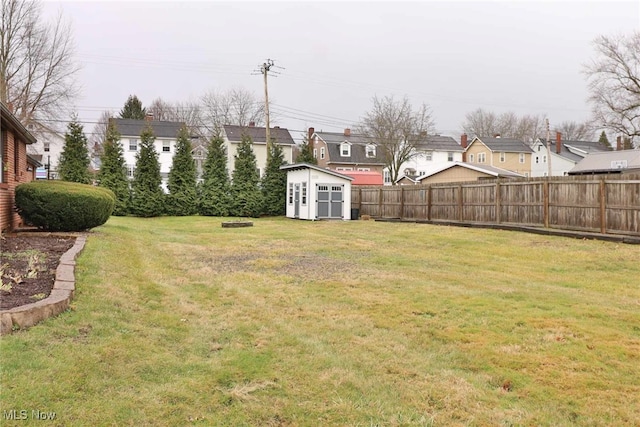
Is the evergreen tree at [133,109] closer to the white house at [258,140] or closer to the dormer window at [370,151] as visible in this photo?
the white house at [258,140]

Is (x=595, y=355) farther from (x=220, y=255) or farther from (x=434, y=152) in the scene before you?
(x=434, y=152)

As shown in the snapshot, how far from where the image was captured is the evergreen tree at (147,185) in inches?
1008

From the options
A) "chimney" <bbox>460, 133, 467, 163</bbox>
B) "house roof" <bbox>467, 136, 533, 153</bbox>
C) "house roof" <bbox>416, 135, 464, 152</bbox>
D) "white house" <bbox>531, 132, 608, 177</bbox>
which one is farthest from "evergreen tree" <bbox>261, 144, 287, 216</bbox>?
"white house" <bbox>531, 132, 608, 177</bbox>

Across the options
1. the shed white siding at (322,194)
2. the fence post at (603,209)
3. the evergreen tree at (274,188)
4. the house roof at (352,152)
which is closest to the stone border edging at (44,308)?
the fence post at (603,209)

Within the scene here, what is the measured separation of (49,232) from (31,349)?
8379 millimetres

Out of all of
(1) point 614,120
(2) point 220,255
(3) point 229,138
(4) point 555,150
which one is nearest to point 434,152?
(4) point 555,150

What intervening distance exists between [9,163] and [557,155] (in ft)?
158

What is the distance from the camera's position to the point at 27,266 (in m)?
6.37

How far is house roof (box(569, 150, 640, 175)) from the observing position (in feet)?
96.8

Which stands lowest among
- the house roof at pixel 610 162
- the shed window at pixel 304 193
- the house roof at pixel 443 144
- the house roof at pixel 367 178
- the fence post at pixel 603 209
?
the fence post at pixel 603 209

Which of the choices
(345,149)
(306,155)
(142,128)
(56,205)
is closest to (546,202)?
(56,205)

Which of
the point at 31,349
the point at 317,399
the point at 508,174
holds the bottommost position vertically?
the point at 317,399

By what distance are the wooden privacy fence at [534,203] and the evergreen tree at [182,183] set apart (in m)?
11.6

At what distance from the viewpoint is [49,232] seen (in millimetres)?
10844
